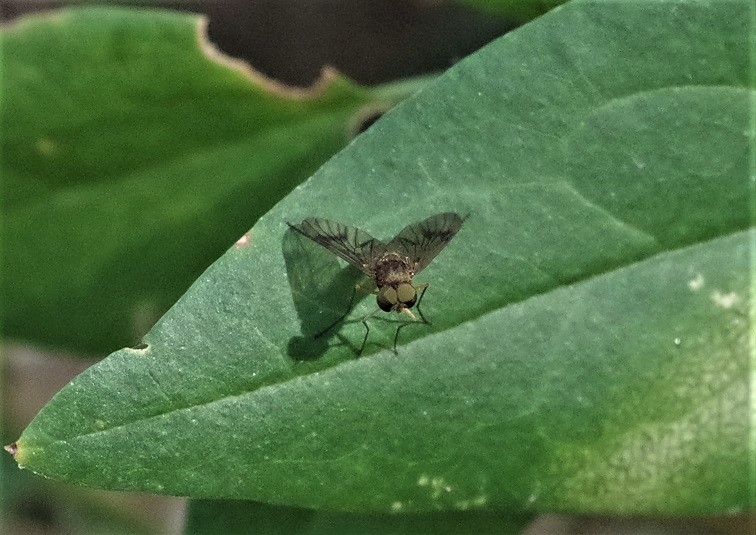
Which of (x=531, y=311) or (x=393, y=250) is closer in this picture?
(x=531, y=311)

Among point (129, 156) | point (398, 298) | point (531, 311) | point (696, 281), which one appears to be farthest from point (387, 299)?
point (129, 156)

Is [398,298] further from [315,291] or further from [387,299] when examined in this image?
[315,291]

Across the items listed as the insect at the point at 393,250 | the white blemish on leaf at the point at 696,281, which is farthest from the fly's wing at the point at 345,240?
the white blemish on leaf at the point at 696,281

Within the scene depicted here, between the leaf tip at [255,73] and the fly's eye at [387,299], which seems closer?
the fly's eye at [387,299]

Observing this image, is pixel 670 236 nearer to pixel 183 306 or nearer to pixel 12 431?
pixel 183 306

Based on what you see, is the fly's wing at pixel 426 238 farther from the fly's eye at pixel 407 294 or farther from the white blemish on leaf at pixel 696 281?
the white blemish on leaf at pixel 696 281

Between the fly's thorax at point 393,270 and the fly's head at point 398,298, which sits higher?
the fly's thorax at point 393,270

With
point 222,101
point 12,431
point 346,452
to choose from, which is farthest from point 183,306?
point 12,431
